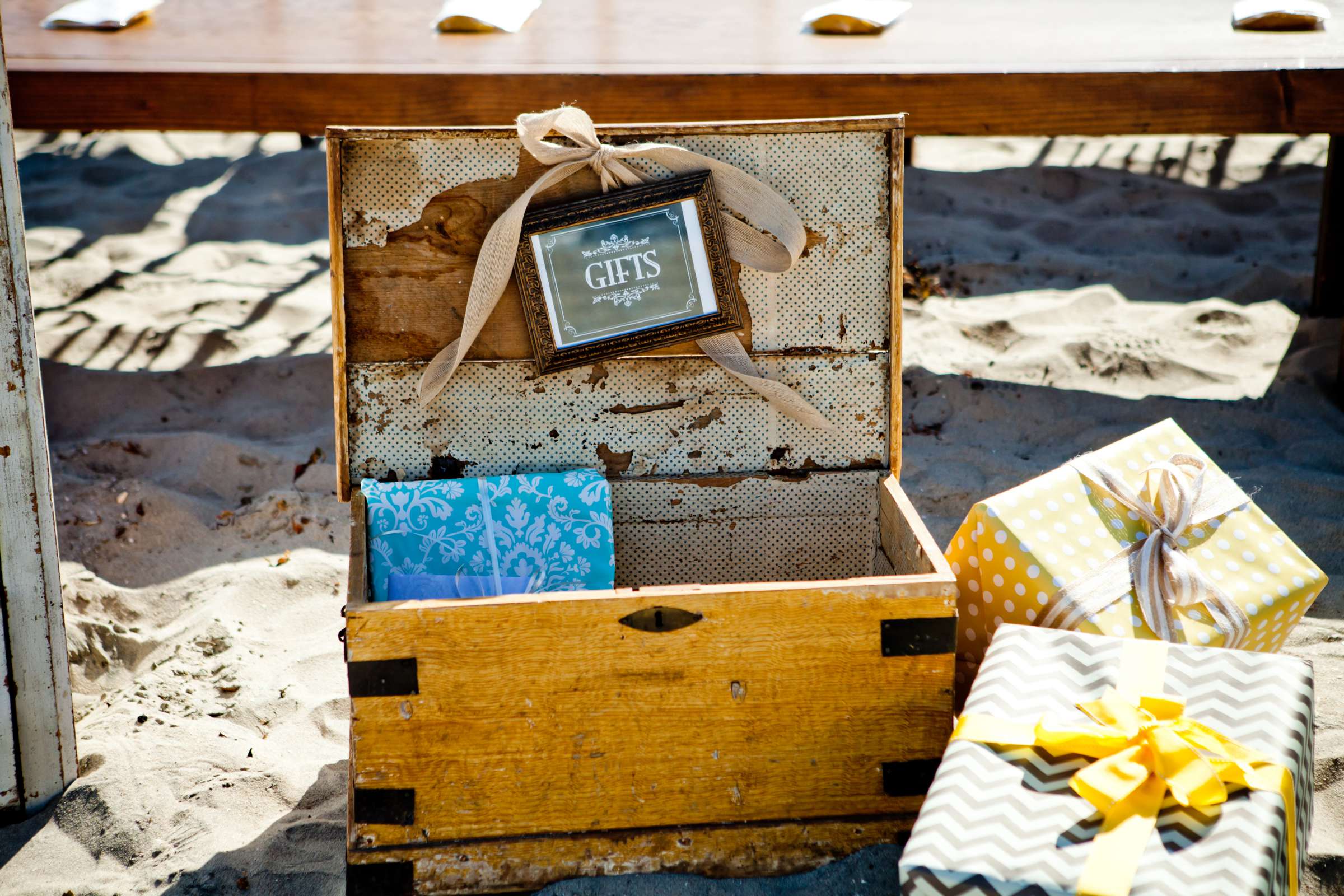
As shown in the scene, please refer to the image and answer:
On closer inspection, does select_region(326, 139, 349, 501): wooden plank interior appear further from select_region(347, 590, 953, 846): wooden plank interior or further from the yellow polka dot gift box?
the yellow polka dot gift box

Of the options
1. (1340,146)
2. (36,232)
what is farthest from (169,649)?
(1340,146)

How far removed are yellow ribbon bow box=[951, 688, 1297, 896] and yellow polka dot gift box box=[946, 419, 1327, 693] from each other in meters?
0.28

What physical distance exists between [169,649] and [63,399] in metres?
1.30

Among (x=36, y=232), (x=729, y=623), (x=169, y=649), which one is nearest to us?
(x=729, y=623)

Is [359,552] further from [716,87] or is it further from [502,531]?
[716,87]

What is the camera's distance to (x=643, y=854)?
147 cm

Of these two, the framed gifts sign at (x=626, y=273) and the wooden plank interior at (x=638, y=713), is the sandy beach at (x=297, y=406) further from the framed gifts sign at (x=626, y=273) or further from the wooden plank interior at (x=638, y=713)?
the framed gifts sign at (x=626, y=273)

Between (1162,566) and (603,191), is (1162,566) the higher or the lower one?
the lower one

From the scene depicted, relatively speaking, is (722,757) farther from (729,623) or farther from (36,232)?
(36,232)

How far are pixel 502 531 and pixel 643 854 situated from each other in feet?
1.87

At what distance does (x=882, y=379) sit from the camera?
5.89 feet

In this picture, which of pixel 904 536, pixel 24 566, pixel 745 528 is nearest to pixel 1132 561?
pixel 904 536

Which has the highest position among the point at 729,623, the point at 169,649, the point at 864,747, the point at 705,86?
the point at 705,86

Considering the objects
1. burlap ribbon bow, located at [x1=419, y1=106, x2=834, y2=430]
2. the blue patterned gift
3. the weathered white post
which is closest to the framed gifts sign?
burlap ribbon bow, located at [x1=419, y1=106, x2=834, y2=430]
